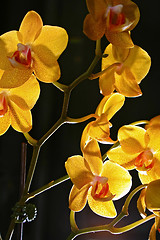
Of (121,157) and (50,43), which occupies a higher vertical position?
(50,43)

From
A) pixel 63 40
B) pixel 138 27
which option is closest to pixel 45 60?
pixel 63 40

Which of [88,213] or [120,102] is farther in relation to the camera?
[88,213]

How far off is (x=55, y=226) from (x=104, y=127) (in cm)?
80

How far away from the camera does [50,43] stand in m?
0.54

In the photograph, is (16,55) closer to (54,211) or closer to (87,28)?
(87,28)

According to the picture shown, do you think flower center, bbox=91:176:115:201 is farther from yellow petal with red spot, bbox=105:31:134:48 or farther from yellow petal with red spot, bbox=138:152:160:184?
yellow petal with red spot, bbox=105:31:134:48

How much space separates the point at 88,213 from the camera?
1.15 metres

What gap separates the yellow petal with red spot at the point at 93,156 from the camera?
0.53 meters

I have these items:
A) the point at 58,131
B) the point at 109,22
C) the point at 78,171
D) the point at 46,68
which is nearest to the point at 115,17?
the point at 109,22

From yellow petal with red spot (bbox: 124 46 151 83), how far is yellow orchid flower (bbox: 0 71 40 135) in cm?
15

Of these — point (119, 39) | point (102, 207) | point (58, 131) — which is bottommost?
point (58, 131)

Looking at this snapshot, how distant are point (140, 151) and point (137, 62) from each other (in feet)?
0.45

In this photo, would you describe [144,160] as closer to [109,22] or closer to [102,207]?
[102,207]

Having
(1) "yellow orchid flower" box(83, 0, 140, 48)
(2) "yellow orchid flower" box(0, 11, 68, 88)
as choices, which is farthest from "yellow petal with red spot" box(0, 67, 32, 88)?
(1) "yellow orchid flower" box(83, 0, 140, 48)
